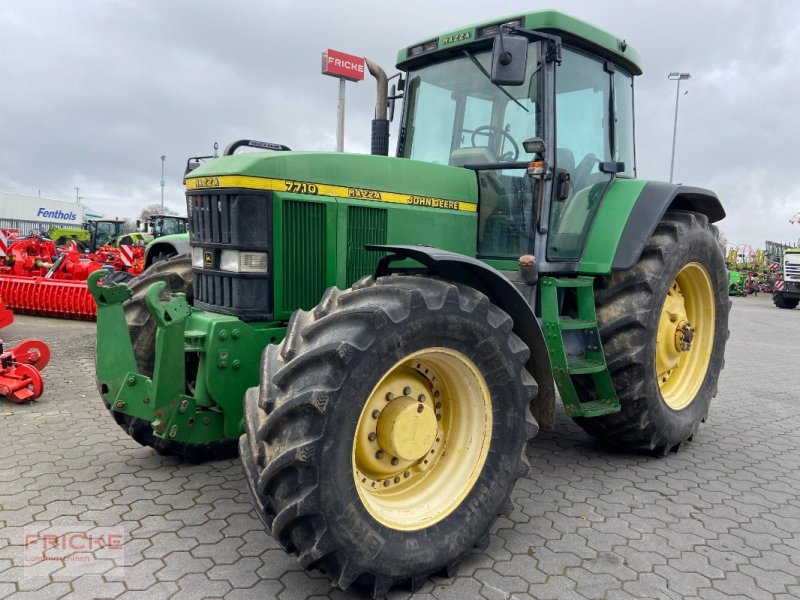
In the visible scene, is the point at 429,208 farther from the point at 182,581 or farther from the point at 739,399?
the point at 739,399

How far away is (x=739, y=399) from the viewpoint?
6.51 metres

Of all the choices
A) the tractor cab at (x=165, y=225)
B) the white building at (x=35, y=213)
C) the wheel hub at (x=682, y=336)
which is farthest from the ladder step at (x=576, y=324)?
the white building at (x=35, y=213)

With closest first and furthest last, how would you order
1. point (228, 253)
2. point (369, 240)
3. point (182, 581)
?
point (182, 581), point (228, 253), point (369, 240)

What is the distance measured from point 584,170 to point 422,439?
7.90 ft

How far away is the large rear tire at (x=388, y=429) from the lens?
235cm

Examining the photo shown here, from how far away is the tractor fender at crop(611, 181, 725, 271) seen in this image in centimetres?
401

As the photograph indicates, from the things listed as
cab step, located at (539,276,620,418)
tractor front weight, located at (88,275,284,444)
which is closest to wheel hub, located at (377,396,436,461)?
tractor front weight, located at (88,275,284,444)

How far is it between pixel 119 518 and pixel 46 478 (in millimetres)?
814

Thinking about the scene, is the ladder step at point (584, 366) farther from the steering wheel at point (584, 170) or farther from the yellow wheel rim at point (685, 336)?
the steering wheel at point (584, 170)

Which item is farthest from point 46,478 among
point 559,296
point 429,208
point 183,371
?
point 559,296

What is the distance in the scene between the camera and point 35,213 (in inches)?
2067

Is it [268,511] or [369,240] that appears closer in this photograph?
[268,511]

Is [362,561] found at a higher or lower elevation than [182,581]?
higher

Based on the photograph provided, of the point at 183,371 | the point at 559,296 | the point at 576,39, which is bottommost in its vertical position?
the point at 183,371
